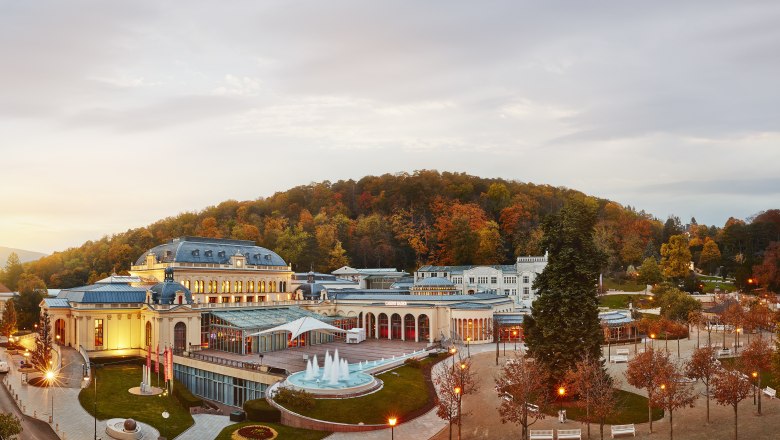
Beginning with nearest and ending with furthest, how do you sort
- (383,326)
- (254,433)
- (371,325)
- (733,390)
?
(733,390), (254,433), (383,326), (371,325)

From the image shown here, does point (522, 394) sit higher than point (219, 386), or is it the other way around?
point (522, 394)

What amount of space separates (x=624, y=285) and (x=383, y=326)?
51.3 metres

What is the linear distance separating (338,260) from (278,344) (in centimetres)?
4706

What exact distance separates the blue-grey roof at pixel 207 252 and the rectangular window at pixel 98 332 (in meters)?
10.9

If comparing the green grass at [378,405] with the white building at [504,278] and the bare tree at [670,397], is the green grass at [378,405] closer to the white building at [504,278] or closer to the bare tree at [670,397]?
the bare tree at [670,397]

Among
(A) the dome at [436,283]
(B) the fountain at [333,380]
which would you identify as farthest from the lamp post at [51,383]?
(A) the dome at [436,283]

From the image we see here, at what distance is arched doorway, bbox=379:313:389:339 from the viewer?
7162 cm

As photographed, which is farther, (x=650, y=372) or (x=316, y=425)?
(x=316, y=425)

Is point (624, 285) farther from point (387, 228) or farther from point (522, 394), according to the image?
point (522, 394)

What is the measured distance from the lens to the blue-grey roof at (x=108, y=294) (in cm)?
5825

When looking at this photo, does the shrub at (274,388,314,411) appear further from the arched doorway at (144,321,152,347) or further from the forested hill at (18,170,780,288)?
the forested hill at (18,170,780,288)

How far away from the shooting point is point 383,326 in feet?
236

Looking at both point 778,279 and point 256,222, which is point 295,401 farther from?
point 256,222

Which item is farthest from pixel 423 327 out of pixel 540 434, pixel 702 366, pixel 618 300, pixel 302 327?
pixel 618 300
